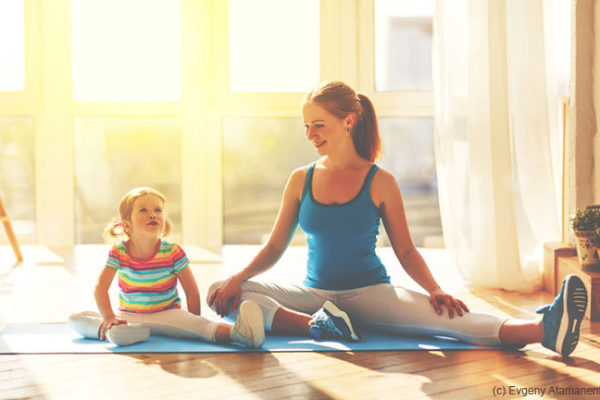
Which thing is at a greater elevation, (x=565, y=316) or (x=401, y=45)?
(x=401, y=45)

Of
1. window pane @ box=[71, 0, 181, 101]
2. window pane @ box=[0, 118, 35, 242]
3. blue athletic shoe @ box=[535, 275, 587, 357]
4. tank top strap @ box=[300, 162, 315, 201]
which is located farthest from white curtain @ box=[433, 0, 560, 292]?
window pane @ box=[0, 118, 35, 242]

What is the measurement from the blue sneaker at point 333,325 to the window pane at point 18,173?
247 centimetres

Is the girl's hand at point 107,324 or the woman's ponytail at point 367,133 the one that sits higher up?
the woman's ponytail at point 367,133

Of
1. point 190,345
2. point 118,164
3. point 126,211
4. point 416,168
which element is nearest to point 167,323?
point 190,345

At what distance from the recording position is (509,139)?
9.22ft

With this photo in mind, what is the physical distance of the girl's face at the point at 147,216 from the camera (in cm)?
207

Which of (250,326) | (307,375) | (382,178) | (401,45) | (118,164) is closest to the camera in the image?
(307,375)

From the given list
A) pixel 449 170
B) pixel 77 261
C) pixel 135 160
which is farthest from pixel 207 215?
pixel 449 170

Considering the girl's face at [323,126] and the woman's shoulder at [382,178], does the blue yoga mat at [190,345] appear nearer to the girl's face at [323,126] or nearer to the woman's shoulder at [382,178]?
the woman's shoulder at [382,178]

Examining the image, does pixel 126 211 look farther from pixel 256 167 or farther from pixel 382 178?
pixel 256 167

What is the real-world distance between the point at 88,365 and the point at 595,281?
5.03 feet

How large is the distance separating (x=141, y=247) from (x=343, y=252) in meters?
0.58

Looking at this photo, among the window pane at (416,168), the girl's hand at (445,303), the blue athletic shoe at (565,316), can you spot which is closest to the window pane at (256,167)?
the window pane at (416,168)

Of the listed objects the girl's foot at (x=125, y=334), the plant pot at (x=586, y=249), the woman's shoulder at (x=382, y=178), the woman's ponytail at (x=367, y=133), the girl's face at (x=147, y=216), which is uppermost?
the woman's ponytail at (x=367, y=133)
